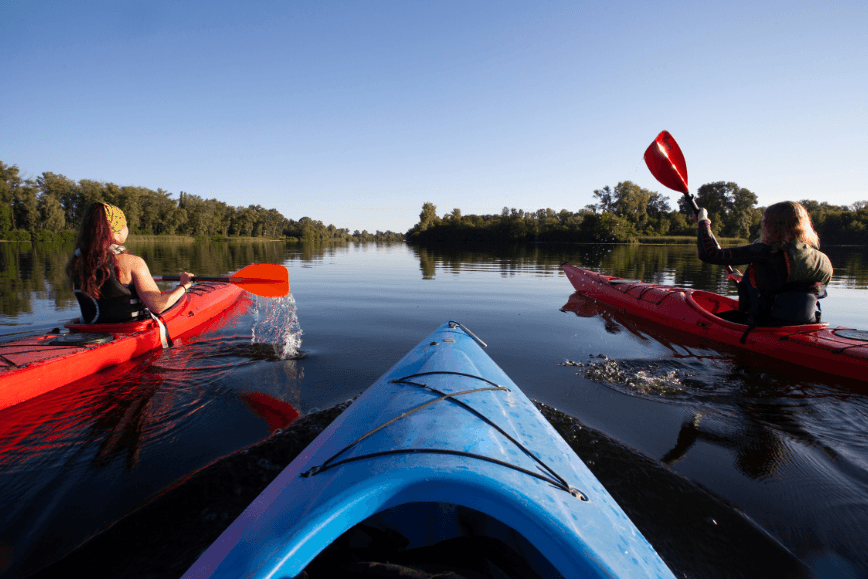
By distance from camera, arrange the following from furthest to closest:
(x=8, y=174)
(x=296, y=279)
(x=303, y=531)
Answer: (x=8, y=174), (x=296, y=279), (x=303, y=531)

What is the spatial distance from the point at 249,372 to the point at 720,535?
13.9ft

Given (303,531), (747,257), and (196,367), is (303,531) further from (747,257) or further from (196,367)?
(747,257)

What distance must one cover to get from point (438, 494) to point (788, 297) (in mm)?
5629

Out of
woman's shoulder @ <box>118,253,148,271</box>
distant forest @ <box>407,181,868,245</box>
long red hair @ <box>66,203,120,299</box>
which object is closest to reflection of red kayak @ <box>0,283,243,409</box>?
long red hair @ <box>66,203,120,299</box>

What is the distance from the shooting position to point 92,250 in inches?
156

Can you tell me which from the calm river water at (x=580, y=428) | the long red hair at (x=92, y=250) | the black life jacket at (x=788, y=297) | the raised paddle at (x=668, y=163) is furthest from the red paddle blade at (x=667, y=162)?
the long red hair at (x=92, y=250)

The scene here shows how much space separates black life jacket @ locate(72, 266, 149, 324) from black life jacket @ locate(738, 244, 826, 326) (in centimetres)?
775

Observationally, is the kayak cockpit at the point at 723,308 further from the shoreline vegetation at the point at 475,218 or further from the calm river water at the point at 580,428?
the shoreline vegetation at the point at 475,218

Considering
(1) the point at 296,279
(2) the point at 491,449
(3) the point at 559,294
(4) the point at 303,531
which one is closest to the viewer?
(4) the point at 303,531

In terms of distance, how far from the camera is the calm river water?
6.67ft

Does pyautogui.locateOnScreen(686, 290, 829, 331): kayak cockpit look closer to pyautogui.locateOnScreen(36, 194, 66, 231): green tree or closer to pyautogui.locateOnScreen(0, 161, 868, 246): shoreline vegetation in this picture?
pyautogui.locateOnScreen(0, 161, 868, 246): shoreline vegetation

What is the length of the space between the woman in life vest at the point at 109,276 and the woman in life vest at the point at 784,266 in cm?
717

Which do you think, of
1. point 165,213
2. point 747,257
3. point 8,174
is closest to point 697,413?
point 747,257

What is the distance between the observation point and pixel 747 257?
469cm
